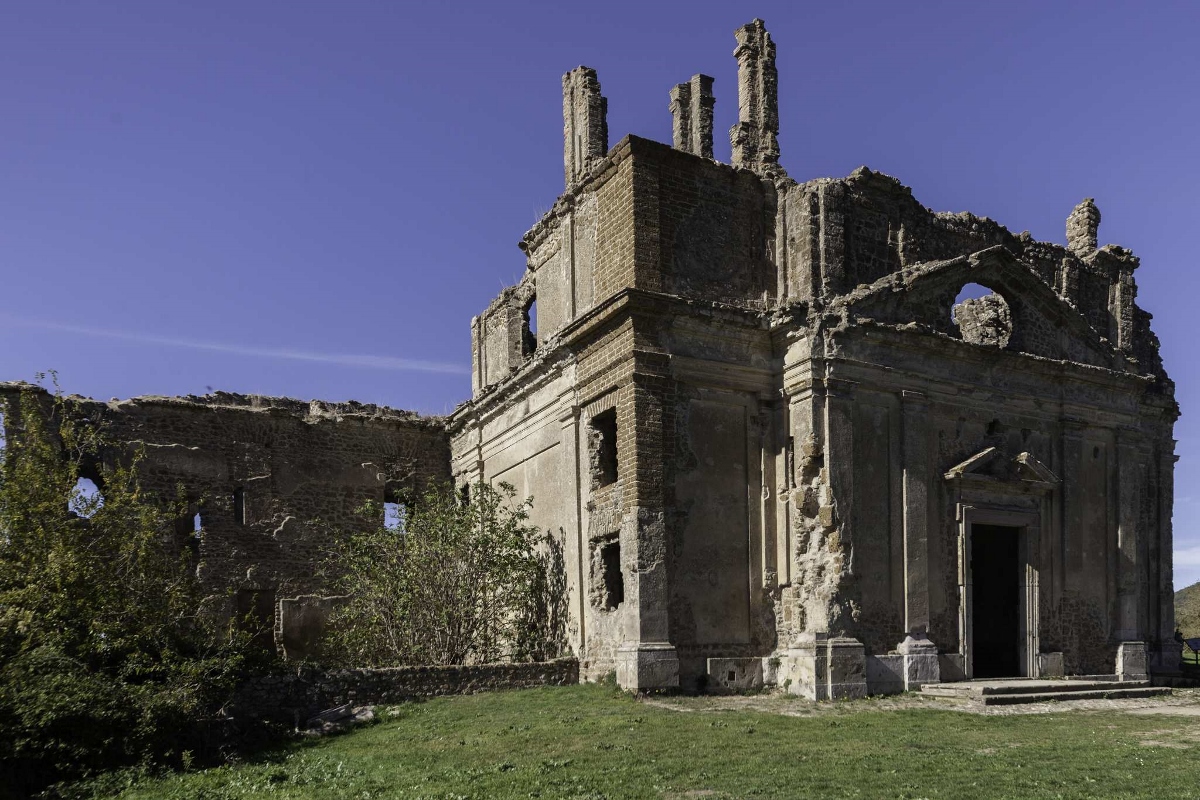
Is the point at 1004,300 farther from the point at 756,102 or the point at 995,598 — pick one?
the point at 756,102

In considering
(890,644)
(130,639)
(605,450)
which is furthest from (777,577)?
(130,639)

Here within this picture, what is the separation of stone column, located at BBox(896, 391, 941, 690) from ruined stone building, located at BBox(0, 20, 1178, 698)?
0.11 feet

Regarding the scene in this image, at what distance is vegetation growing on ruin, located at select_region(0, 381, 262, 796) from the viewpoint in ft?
31.9

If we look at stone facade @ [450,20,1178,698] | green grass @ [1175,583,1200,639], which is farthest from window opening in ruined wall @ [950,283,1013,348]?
green grass @ [1175,583,1200,639]

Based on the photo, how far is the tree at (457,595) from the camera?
15.0 metres

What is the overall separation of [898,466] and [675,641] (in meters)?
3.81

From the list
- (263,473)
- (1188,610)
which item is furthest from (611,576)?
(1188,610)

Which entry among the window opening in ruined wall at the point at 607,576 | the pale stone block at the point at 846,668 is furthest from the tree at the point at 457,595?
the pale stone block at the point at 846,668

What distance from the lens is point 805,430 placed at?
1384 cm

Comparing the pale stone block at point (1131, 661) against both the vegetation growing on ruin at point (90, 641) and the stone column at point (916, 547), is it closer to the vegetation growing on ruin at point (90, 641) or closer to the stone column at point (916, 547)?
the stone column at point (916, 547)

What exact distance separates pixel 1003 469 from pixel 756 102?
244 inches

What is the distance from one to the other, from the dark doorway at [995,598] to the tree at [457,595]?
21.0 ft

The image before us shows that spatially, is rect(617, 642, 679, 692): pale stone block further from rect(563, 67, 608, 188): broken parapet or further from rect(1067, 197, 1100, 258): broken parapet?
rect(1067, 197, 1100, 258): broken parapet

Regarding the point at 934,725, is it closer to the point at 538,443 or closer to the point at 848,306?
the point at 848,306
